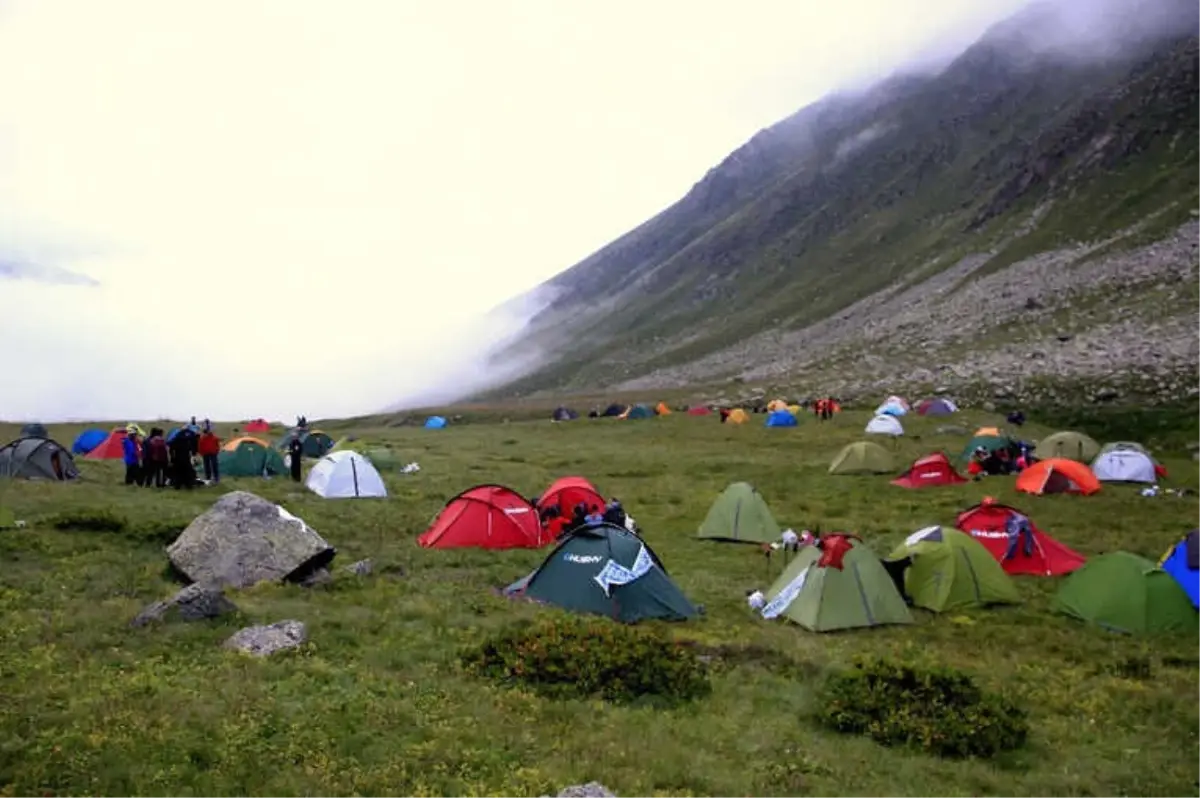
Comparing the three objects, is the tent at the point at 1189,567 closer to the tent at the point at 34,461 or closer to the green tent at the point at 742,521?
the green tent at the point at 742,521

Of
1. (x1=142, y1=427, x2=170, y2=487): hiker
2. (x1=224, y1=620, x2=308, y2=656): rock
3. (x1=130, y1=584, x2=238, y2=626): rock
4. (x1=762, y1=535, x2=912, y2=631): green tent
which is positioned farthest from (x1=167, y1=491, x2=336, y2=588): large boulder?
(x1=142, y1=427, x2=170, y2=487): hiker

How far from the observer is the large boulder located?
1761 centimetres

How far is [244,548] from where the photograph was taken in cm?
1797

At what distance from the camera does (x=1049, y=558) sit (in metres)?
23.0

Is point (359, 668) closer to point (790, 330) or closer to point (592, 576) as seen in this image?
point (592, 576)

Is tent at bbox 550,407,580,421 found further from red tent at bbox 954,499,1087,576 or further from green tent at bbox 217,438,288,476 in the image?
red tent at bbox 954,499,1087,576

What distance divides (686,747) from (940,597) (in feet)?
35.1

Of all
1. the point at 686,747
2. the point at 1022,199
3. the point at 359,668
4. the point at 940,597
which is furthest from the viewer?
the point at 1022,199

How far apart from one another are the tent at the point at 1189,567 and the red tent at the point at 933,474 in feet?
55.5

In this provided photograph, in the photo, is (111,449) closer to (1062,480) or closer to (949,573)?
(949,573)

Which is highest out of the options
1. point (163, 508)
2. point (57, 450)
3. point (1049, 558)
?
point (57, 450)

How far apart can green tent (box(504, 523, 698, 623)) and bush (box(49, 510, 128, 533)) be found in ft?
33.0

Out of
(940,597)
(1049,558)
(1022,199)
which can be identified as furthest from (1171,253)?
(940,597)

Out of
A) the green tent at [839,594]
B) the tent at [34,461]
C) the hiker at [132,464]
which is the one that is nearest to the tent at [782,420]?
the hiker at [132,464]
